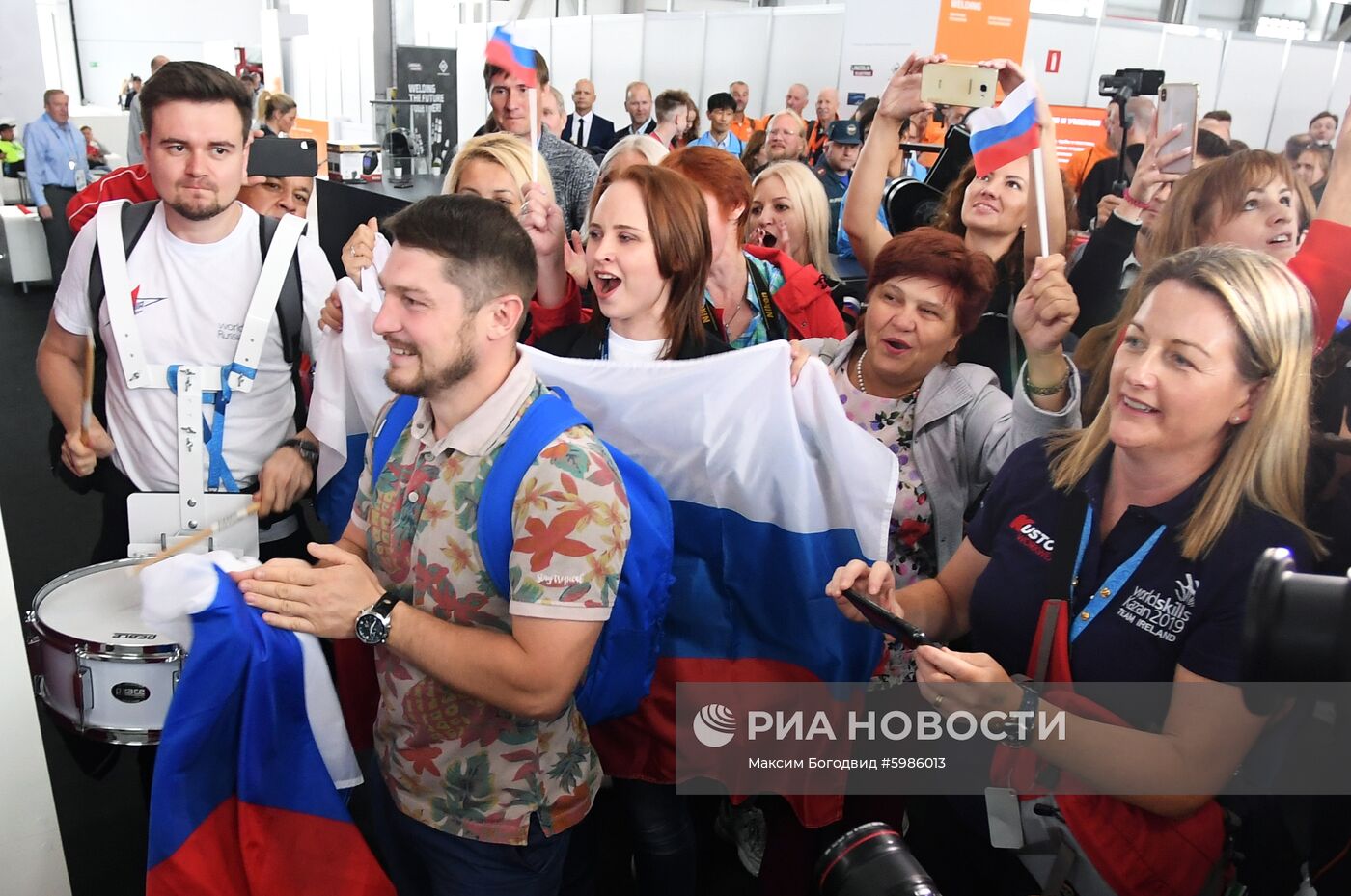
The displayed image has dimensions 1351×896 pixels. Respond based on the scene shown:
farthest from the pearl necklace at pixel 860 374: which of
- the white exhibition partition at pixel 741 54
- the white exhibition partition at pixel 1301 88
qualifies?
the white exhibition partition at pixel 1301 88

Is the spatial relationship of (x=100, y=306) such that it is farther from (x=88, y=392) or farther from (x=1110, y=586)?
(x=1110, y=586)

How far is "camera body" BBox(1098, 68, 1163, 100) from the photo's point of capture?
3.76 metres

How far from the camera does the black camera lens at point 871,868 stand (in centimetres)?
122

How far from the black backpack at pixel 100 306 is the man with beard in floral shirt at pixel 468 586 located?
88cm

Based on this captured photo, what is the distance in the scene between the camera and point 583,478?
1.49 m

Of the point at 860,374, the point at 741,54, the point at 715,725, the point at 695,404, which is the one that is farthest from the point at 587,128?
the point at 715,725

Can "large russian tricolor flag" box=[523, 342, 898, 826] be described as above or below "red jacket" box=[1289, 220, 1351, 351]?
below

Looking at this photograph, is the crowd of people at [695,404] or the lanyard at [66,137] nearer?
the crowd of people at [695,404]

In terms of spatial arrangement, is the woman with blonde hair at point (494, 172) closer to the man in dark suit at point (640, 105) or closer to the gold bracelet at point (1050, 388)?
the gold bracelet at point (1050, 388)

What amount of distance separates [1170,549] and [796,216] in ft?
7.82

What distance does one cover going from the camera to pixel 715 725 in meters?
1.99

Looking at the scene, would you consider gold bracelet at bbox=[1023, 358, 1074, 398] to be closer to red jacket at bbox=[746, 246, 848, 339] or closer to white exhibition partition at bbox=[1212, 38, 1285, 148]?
red jacket at bbox=[746, 246, 848, 339]

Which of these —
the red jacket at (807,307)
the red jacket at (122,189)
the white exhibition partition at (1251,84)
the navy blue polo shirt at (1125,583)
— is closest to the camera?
the navy blue polo shirt at (1125,583)

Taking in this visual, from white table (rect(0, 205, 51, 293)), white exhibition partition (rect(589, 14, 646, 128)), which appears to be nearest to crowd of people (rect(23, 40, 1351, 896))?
white table (rect(0, 205, 51, 293))
